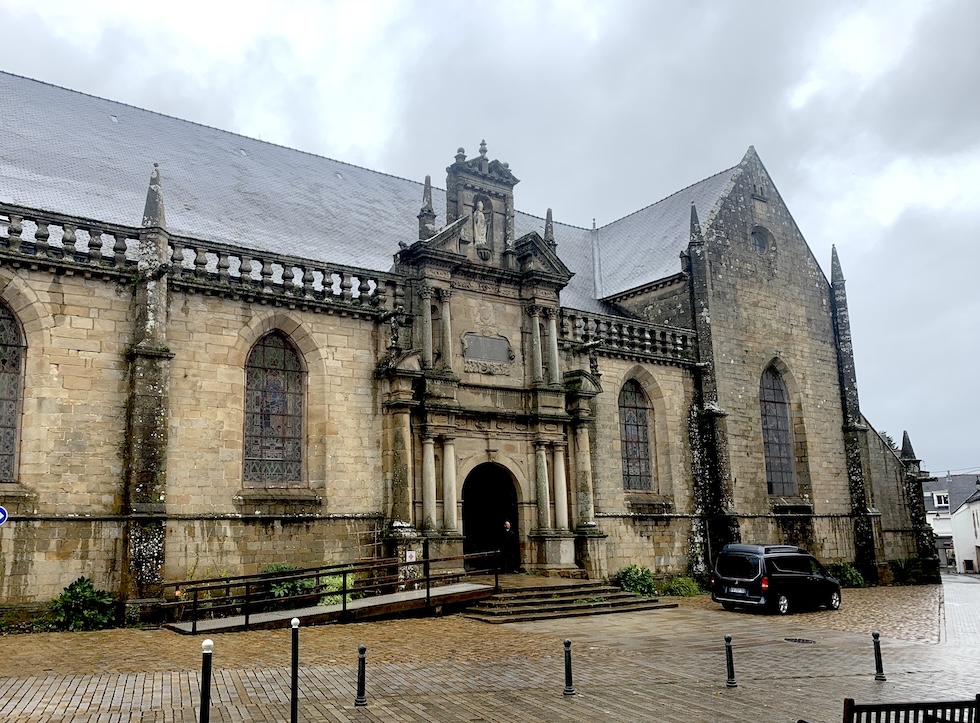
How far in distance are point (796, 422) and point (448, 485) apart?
13662mm

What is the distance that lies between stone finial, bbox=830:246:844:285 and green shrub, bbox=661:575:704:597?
13.0 metres

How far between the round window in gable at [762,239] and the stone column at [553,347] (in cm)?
952

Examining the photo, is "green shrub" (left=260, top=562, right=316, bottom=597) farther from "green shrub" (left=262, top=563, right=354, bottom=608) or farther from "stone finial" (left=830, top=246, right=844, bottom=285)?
"stone finial" (left=830, top=246, right=844, bottom=285)

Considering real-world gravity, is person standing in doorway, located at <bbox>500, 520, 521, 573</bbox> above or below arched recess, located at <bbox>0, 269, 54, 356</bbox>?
below

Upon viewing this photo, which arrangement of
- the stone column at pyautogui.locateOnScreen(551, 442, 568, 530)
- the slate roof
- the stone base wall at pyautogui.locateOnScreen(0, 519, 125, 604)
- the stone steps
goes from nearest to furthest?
the stone base wall at pyautogui.locateOnScreen(0, 519, 125, 604) < the stone steps < the slate roof < the stone column at pyautogui.locateOnScreen(551, 442, 568, 530)

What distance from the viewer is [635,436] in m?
24.7

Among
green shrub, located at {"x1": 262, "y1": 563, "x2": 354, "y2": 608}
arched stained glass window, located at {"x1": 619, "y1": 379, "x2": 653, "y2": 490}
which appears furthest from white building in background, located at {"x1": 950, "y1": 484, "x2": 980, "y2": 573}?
green shrub, located at {"x1": 262, "y1": 563, "x2": 354, "y2": 608}

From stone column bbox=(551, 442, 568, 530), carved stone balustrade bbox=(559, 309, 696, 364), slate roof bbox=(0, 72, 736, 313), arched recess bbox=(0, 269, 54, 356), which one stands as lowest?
stone column bbox=(551, 442, 568, 530)

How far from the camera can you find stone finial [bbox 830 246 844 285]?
30094 mm

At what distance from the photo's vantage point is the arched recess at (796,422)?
2747 cm

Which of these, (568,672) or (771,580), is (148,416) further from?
(771,580)

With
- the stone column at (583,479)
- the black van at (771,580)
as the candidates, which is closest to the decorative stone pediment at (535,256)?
the stone column at (583,479)

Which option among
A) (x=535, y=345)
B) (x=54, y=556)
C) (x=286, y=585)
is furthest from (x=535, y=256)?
(x=54, y=556)

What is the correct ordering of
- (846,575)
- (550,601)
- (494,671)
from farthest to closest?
(846,575) → (550,601) → (494,671)
